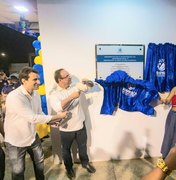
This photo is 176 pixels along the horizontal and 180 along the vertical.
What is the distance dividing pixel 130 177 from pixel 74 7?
220 centimetres

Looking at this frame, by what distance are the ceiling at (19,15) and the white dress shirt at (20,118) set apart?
6.12ft

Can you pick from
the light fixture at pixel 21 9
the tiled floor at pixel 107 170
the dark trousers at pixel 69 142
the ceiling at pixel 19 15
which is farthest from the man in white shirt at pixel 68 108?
the light fixture at pixel 21 9

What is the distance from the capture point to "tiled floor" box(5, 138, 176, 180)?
2.36 m

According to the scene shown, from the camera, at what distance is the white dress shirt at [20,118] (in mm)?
1666

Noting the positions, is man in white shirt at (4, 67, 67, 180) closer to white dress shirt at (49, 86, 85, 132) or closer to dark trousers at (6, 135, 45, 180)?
dark trousers at (6, 135, 45, 180)

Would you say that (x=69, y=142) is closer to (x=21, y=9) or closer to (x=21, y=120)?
(x=21, y=120)

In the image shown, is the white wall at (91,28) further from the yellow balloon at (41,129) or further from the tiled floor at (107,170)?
the yellow balloon at (41,129)

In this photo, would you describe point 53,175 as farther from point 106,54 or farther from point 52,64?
point 106,54

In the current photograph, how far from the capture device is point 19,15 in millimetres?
3729

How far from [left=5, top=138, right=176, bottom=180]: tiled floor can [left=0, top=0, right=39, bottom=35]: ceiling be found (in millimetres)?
2410

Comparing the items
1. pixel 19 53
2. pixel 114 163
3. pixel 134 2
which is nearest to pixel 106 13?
pixel 134 2

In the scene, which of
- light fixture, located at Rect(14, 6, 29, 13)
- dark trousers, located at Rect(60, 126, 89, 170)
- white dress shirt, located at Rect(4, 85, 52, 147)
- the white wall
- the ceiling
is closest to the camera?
white dress shirt, located at Rect(4, 85, 52, 147)

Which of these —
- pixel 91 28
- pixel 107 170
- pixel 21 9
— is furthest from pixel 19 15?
pixel 107 170

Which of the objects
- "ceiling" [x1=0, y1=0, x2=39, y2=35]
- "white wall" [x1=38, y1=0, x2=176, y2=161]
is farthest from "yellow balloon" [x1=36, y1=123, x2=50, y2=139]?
"ceiling" [x1=0, y1=0, x2=39, y2=35]
